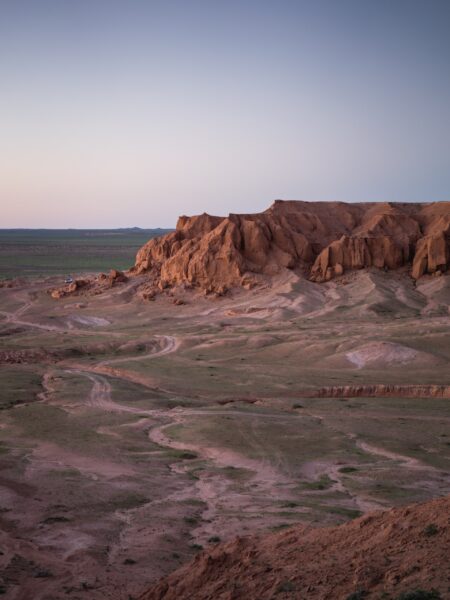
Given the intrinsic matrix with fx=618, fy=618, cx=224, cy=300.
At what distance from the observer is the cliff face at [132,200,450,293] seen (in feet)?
275

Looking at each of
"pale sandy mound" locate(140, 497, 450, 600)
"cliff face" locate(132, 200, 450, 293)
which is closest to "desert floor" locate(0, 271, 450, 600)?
"pale sandy mound" locate(140, 497, 450, 600)

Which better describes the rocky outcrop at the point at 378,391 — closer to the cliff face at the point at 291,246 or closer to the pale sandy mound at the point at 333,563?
the pale sandy mound at the point at 333,563

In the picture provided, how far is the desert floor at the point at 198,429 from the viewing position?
18.0m

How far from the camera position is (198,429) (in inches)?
1293

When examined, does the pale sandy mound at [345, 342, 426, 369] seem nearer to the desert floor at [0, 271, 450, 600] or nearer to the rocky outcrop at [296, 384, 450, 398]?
the desert floor at [0, 271, 450, 600]

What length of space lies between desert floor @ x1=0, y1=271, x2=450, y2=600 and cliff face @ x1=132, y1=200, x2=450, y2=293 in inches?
330

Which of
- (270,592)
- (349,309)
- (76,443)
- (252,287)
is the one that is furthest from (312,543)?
(252,287)

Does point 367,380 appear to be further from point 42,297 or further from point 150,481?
point 42,297

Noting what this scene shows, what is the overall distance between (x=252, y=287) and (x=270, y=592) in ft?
236

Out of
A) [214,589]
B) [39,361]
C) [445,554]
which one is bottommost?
[39,361]

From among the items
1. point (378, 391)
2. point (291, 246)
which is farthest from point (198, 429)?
point (291, 246)

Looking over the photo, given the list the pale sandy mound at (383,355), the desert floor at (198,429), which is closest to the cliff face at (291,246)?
the desert floor at (198,429)

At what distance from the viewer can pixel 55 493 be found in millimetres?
21531

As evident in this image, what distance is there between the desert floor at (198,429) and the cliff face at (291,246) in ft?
27.5
